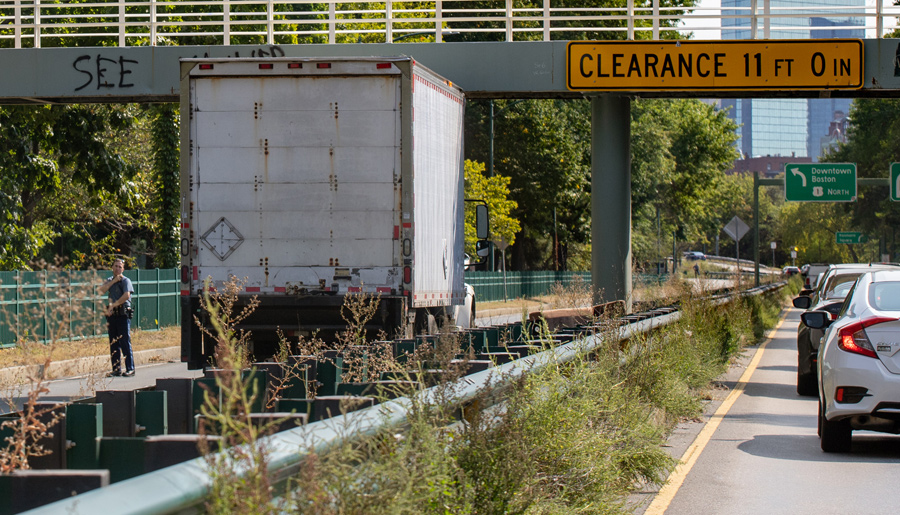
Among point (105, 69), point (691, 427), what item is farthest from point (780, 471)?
point (105, 69)

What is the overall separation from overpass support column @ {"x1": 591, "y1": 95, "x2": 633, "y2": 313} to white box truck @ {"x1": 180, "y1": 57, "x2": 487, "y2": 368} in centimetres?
748

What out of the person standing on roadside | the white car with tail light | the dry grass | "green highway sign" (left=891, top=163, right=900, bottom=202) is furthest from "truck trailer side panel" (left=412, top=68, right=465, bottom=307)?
"green highway sign" (left=891, top=163, right=900, bottom=202)

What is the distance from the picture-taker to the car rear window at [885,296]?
31.0 ft

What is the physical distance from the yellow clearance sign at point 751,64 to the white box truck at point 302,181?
6159 mm

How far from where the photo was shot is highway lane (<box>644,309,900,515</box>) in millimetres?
7500

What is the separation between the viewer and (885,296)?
9648 millimetres

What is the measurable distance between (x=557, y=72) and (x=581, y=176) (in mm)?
35698

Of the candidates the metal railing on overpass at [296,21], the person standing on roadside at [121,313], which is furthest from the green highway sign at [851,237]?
the person standing on roadside at [121,313]

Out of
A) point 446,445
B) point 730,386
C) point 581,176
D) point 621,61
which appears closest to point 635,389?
point 446,445

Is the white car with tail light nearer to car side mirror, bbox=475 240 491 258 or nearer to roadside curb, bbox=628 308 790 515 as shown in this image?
roadside curb, bbox=628 308 790 515

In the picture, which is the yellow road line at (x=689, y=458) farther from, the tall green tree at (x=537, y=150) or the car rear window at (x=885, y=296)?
the tall green tree at (x=537, y=150)

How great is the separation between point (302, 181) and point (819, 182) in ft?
117

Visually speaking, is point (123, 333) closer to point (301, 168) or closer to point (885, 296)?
point (301, 168)

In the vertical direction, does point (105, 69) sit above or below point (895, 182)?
above
